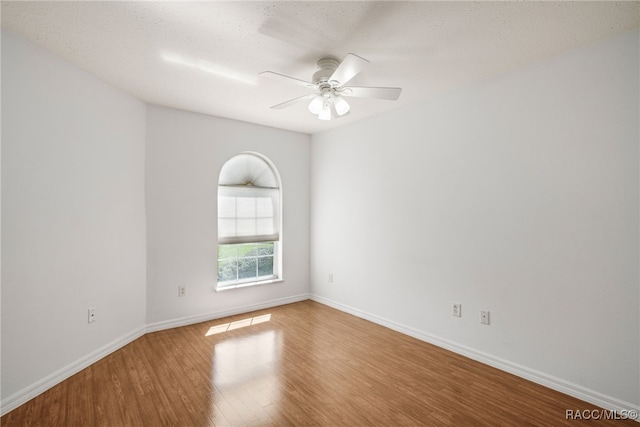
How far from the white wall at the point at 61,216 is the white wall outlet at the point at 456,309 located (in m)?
3.31

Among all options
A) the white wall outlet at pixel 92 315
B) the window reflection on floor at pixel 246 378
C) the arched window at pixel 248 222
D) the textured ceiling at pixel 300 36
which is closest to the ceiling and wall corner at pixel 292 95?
the textured ceiling at pixel 300 36

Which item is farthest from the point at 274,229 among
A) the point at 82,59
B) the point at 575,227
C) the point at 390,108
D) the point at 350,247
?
the point at 575,227

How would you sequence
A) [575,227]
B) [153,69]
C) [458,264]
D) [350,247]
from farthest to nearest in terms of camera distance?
[350,247]
[458,264]
[153,69]
[575,227]

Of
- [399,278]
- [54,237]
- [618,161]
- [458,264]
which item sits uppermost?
[618,161]

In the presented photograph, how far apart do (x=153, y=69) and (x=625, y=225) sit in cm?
378

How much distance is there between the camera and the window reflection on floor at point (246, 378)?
2.09 metres

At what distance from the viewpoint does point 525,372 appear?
2.54 metres

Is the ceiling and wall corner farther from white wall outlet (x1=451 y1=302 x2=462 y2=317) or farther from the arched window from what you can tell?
the arched window

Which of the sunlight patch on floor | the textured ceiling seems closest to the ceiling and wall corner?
the textured ceiling

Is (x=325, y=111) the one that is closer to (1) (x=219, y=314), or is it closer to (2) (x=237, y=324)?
(2) (x=237, y=324)

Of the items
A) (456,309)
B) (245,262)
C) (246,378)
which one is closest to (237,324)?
(245,262)

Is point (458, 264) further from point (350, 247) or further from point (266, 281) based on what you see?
point (266, 281)

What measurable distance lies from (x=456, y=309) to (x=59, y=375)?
3459 mm

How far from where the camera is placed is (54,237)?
2.44m
